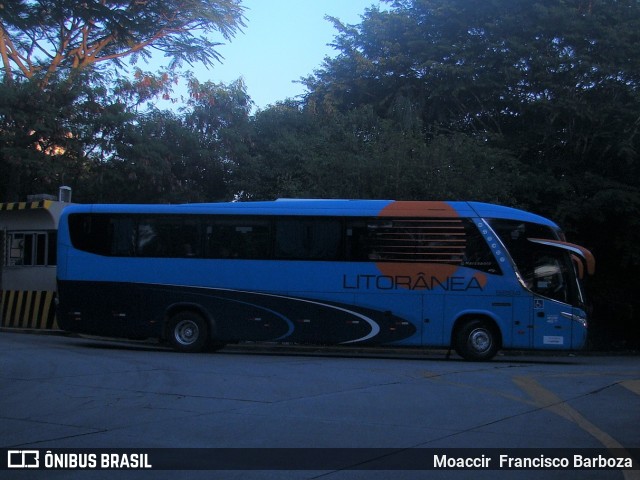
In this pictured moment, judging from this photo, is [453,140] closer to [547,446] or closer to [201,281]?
[201,281]

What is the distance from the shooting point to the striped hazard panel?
22516mm

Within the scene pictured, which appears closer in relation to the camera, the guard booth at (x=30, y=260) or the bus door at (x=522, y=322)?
the bus door at (x=522, y=322)

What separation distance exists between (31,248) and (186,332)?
30.7 feet

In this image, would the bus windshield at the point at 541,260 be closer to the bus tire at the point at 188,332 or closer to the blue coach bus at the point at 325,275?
the blue coach bus at the point at 325,275

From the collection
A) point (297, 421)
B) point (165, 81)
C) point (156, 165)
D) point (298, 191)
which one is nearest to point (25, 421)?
point (297, 421)

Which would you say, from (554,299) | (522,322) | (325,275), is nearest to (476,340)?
(522,322)

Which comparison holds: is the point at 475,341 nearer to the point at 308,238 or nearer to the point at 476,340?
the point at 476,340

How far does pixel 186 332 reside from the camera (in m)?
17.0

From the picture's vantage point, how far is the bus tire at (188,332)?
55.5 ft

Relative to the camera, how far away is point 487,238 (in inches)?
632

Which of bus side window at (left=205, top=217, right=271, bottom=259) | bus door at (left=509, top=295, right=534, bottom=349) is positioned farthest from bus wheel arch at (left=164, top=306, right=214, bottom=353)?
bus door at (left=509, top=295, right=534, bottom=349)

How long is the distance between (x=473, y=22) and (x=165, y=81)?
11962mm

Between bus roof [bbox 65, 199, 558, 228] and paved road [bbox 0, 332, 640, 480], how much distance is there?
138 inches

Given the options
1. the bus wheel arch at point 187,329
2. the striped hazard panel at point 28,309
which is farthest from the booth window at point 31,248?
the bus wheel arch at point 187,329
